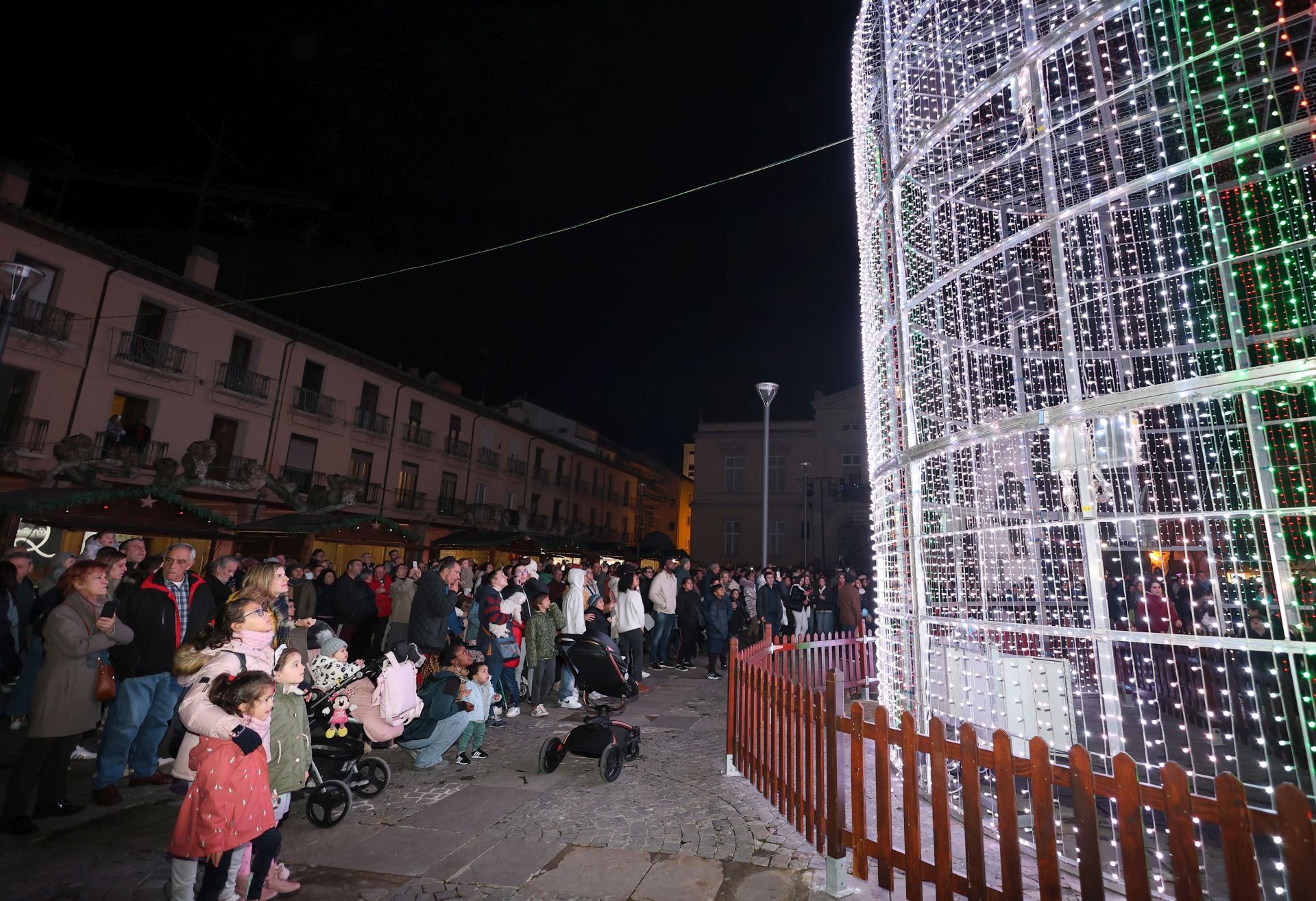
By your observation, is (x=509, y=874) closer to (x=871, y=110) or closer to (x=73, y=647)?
(x=73, y=647)

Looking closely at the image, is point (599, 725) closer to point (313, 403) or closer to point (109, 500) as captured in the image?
point (109, 500)

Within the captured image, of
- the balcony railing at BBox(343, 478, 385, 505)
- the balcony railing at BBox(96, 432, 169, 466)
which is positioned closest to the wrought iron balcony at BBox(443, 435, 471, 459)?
the balcony railing at BBox(343, 478, 385, 505)

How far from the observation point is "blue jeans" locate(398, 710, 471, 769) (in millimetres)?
5461

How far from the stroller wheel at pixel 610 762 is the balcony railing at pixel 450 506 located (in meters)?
25.5

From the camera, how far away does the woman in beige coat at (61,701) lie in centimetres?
401

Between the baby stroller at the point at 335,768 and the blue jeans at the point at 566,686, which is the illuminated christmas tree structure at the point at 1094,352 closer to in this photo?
the blue jeans at the point at 566,686

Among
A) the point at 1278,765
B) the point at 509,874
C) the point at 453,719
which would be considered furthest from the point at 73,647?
the point at 1278,765

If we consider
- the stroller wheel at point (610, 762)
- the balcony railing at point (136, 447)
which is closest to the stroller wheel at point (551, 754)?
the stroller wheel at point (610, 762)

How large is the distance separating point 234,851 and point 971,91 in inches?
263

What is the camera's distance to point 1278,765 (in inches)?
221

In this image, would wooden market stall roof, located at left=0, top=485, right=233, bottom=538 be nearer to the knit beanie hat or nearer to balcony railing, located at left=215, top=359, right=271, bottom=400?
the knit beanie hat

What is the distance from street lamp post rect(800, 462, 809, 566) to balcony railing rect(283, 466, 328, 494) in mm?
22577

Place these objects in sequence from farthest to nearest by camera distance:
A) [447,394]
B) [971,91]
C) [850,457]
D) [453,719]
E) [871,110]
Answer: [850,457], [447,394], [871,110], [453,719], [971,91]

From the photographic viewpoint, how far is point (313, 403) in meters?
23.5
